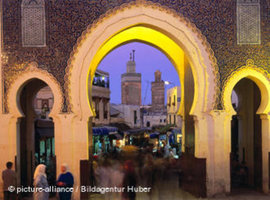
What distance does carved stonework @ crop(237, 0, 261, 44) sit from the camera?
5.99 metres

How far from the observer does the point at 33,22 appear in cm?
589

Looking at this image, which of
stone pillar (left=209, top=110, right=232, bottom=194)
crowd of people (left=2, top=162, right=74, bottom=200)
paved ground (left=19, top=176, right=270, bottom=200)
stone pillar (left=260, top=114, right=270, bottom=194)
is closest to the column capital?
stone pillar (left=260, top=114, right=270, bottom=194)

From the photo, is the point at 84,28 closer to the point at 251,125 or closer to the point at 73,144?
the point at 73,144

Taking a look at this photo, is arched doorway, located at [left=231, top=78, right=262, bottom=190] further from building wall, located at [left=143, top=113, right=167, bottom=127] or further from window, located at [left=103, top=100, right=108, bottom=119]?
building wall, located at [left=143, top=113, right=167, bottom=127]

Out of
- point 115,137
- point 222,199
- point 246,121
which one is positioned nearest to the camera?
point 222,199

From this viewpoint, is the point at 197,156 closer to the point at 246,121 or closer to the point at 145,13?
the point at 246,121

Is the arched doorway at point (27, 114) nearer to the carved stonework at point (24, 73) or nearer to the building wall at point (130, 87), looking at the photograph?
the carved stonework at point (24, 73)

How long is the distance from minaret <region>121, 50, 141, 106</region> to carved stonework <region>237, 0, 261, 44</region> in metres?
25.7

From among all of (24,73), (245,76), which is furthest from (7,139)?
(245,76)

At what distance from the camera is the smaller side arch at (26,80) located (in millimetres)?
5766

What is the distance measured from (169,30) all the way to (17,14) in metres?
3.03

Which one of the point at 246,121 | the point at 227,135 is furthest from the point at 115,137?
the point at 227,135

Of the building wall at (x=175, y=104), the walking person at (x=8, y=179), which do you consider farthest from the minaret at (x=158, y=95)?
the walking person at (x=8, y=179)

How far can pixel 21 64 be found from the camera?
229 inches
